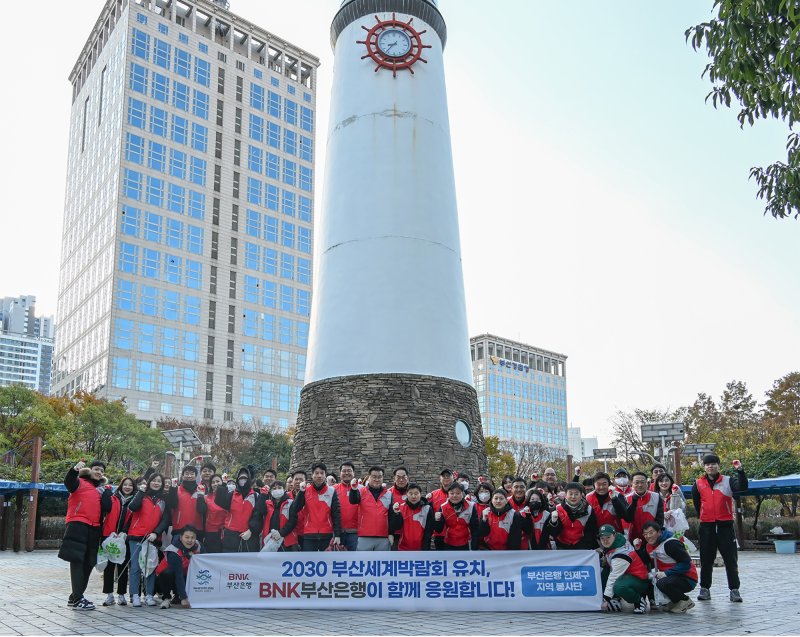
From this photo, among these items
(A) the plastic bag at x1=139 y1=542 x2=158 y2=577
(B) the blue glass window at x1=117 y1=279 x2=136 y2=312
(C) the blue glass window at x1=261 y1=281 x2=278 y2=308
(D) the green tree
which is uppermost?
(C) the blue glass window at x1=261 y1=281 x2=278 y2=308

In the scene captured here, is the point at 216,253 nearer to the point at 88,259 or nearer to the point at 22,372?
the point at 88,259

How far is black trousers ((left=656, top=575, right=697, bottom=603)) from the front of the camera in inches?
379

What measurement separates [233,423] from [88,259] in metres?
22.0

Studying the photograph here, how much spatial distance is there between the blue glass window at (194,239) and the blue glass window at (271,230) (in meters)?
7.83

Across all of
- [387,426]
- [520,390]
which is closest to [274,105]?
[520,390]

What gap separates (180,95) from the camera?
8056cm

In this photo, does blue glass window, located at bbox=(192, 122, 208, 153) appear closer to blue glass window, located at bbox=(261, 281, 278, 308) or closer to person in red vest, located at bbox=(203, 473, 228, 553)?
blue glass window, located at bbox=(261, 281, 278, 308)

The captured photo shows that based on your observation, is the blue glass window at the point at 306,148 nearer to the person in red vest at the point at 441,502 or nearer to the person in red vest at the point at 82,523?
the person in red vest at the point at 441,502

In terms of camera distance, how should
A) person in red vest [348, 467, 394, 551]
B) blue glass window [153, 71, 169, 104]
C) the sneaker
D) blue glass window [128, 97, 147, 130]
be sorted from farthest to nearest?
blue glass window [153, 71, 169, 104]
blue glass window [128, 97, 147, 130]
person in red vest [348, 467, 394, 551]
the sneaker

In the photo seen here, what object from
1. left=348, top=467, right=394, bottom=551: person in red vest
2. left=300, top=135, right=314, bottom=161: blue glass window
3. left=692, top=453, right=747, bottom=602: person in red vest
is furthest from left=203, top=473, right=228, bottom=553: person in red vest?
left=300, top=135, right=314, bottom=161: blue glass window

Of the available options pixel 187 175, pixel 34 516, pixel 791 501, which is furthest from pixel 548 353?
pixel 34 516

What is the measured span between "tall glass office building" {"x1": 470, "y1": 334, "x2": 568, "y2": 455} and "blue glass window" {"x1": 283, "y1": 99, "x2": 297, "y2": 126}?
165ft

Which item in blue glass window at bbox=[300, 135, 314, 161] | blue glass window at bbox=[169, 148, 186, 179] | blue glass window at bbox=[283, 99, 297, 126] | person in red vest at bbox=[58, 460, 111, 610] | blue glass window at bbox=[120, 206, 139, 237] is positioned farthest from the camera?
blue glass window at bbox=[300, 135, 314, 161]

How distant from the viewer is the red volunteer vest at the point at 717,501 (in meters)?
11.0
